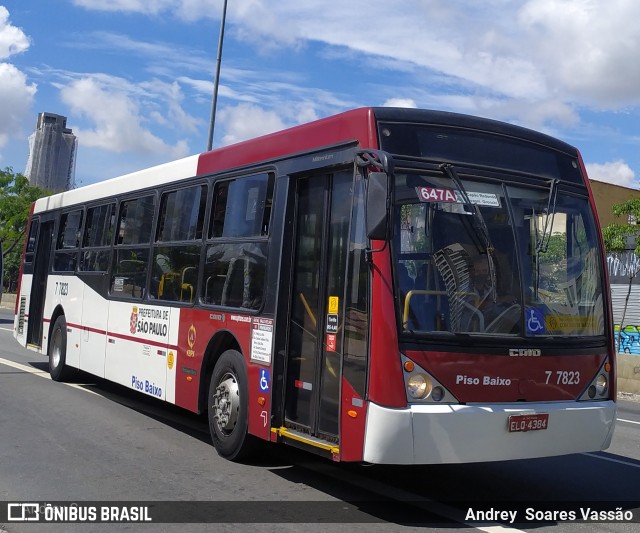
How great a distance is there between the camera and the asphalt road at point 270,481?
5672 millimetres

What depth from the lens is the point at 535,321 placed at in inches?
236

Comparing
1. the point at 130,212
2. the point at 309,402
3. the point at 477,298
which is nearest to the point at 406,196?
the point at 477,298

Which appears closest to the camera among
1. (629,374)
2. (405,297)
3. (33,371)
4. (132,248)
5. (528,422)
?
(405,297)

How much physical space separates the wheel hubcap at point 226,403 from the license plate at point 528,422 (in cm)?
274

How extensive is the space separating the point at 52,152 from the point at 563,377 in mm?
106077

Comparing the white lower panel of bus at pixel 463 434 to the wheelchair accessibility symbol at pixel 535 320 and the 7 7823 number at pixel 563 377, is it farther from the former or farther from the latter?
the wheelchair accessibility symbol at pixel 535 320

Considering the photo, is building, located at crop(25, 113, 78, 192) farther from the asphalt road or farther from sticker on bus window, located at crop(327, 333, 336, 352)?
sticker on bus window, located at crop(327, 333, 336, 352)

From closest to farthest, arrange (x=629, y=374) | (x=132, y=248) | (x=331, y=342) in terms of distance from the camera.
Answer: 1. (x=331, y=342)
2. (x=132, y=248)
3. (x=629, y=374)

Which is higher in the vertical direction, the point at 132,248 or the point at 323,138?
the point at 323,138

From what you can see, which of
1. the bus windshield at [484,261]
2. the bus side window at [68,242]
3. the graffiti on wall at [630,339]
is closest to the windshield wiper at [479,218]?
the bus windshield at [484,261]

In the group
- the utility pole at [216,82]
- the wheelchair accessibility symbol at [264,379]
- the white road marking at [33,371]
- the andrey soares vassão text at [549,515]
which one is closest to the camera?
the andrey soares vassão text at [549,515]

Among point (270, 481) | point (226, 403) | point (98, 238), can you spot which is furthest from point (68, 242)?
point (270, 481)

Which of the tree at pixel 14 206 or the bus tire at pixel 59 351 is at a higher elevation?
the tree at pixel 14 206

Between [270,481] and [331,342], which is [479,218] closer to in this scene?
[331,342]
